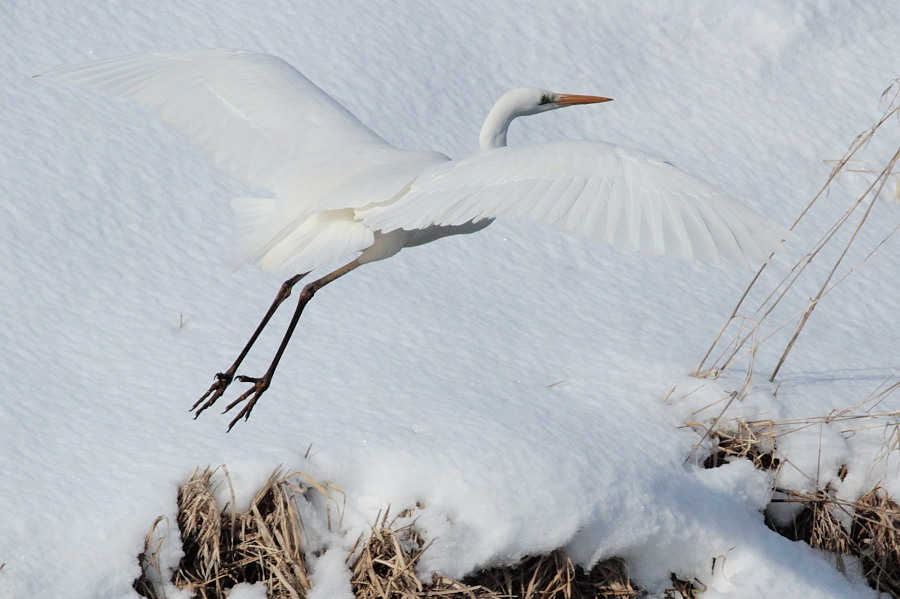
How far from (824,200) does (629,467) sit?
2005 millimetres

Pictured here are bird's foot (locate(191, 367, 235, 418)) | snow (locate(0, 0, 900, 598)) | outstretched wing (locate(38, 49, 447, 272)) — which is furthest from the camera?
bird's foot (locate(191, 367, 235, 418))

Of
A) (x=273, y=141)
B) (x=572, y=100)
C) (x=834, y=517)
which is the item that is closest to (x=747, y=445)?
(x=834, y=517)

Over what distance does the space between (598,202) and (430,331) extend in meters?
1.28

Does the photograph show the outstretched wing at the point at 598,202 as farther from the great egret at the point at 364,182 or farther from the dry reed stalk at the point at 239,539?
the dry reed stalk at the point at 239,539

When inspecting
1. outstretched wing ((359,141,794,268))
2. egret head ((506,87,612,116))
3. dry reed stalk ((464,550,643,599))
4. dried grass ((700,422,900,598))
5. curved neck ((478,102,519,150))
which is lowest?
dry reed stalk ((464,550,643,599))

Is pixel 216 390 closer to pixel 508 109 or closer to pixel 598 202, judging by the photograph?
pixel 508 109

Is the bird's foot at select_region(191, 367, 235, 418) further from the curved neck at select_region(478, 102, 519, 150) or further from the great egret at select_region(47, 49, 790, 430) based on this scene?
the curved neck at select_region(478, 102, 519, 150)

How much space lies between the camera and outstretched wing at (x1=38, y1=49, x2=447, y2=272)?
2.72m

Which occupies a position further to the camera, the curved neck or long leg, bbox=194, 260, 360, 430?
the curved neck

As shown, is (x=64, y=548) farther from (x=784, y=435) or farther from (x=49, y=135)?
(x=784, y=435)

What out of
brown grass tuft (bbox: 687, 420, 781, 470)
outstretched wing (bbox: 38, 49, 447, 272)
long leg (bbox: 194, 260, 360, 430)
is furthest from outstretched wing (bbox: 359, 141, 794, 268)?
brown grass tuft (bbox: 687, 420, 781, 470)

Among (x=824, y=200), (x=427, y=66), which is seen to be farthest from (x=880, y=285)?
(x=427, y=66)

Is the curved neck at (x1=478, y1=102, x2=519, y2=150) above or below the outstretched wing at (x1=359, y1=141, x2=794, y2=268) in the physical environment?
above

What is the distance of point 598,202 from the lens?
2219mm
